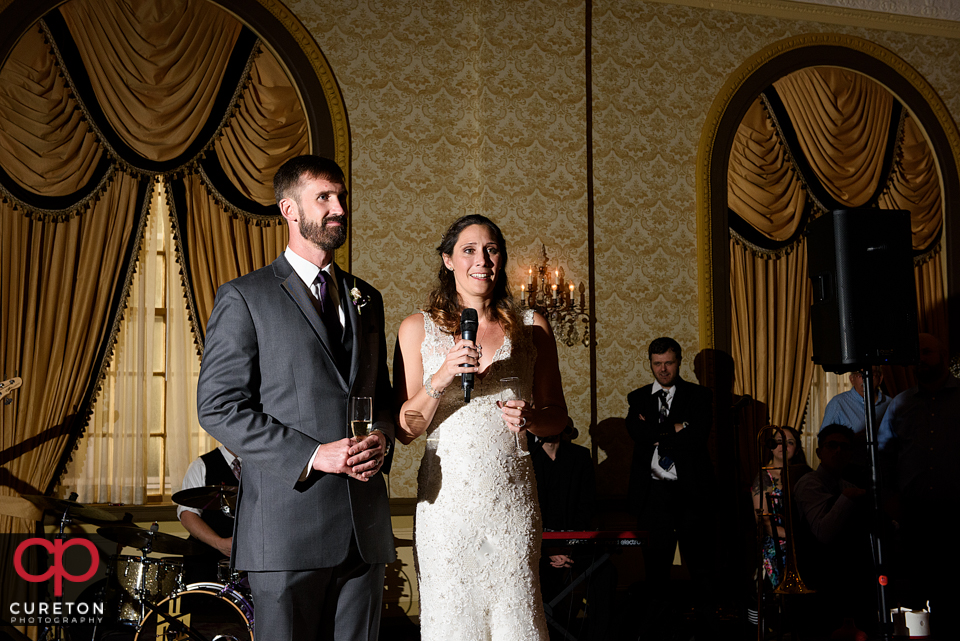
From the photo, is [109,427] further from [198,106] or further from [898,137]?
[898,137]

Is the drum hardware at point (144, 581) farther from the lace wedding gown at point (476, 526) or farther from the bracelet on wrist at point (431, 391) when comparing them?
the bracelet on wrist at point (431, 391)

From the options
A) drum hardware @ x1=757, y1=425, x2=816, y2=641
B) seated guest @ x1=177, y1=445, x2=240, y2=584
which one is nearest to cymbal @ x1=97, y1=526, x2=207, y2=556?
seated guest @ x1=177, y1=445, x2=240, y2=584

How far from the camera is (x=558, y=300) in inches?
Result: 239

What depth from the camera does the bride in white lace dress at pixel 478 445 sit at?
230 centimetres

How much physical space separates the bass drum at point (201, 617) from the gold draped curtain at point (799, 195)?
4.26 m

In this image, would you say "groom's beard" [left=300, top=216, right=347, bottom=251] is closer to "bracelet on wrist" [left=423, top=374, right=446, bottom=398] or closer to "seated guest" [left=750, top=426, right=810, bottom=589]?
"bracelet on wrist" [left=423, top=374, right=446, bottom=398]

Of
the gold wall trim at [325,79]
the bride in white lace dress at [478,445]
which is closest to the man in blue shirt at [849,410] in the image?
the gold wall trim at [325,79]

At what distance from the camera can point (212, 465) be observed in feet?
16.3

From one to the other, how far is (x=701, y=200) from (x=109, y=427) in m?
4.77

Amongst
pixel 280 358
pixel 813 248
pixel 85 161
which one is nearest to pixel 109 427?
pixel 85 161

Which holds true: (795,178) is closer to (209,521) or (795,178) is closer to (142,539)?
(209,521)

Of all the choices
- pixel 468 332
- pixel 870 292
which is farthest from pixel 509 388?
pixel 870 292

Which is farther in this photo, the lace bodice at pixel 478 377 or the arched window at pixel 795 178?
the arched window at pixel 795 178

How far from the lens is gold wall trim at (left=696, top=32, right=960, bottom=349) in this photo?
653 cm
